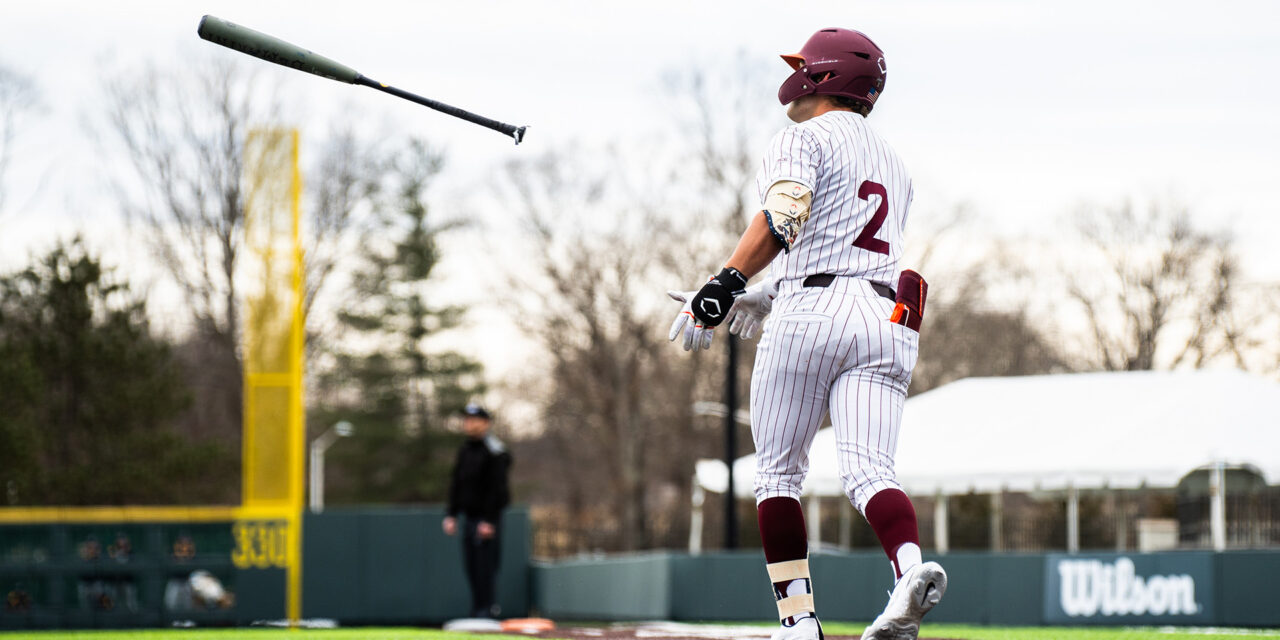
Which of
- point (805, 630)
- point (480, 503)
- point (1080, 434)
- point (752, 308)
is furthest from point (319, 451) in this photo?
point (805, 630)

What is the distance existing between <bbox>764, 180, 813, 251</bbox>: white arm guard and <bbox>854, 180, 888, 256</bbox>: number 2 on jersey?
263mm

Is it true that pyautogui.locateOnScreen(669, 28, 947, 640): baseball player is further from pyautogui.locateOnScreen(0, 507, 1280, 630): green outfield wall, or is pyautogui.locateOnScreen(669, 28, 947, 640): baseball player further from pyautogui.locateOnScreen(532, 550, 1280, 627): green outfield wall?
pyautogui.locateOnScreen(0, 507, 1280, 630): green outfield wall

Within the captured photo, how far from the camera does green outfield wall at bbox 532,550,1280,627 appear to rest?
497 inches

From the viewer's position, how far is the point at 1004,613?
13586 millimetres

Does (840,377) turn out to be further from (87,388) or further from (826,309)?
(87,388)

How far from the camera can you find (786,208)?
163 inches

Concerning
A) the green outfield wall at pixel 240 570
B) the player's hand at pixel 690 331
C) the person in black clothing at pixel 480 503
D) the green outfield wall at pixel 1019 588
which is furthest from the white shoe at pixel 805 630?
the green outfield wall at pixel 240 570

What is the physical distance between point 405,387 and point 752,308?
1667 inches

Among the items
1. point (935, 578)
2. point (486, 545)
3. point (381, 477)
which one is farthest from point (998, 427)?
point (381, 477)

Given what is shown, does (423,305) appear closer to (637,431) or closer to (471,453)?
(637,431)

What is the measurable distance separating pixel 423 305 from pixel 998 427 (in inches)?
949

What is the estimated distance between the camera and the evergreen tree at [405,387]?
43.1 m

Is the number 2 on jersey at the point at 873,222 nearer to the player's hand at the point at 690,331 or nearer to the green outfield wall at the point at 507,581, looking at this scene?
the player's hand at the point at 690,331

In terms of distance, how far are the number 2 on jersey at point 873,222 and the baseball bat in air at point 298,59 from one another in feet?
4.40
